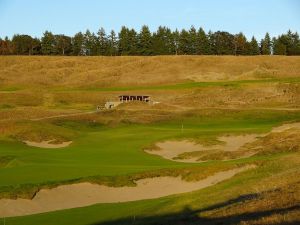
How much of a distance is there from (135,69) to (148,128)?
65231 millimetres

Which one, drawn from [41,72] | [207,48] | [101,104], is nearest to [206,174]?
[101,104]

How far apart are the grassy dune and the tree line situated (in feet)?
85.8

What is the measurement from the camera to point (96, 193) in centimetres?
2719

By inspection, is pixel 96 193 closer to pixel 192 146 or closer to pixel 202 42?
pixel 192 146

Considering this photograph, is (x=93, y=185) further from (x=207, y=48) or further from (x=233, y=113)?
(x=207, y=48)

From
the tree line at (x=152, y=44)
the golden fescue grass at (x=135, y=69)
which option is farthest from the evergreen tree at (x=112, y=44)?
the golden fescue grass at (x=135, y=69)

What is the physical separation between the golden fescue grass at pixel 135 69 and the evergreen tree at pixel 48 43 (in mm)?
29524

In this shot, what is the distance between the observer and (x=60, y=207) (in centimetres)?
2561

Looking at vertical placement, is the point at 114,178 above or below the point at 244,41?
below

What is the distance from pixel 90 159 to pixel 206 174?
957 cm

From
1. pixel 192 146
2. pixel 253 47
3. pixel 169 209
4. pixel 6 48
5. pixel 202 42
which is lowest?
pixel 192 146

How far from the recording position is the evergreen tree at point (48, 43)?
534ft

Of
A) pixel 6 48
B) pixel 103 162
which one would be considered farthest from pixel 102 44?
pixel 103 162

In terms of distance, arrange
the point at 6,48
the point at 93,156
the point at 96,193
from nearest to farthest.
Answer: the point at 96,193
the point at 93,156
the point at 6,48
